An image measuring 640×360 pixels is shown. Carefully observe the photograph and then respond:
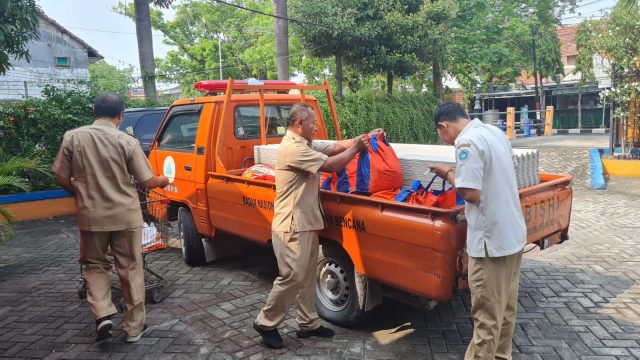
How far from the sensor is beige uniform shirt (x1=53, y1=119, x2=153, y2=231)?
377 centimetres

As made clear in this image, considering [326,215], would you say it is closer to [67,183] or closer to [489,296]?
[489,296]

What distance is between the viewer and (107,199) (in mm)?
3803

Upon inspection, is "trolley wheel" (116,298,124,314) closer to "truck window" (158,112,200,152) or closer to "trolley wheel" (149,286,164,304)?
"trolley wheel" (149,286,164,304)

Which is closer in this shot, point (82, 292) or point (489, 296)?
point (489, 296)

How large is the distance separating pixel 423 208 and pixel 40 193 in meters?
8.51

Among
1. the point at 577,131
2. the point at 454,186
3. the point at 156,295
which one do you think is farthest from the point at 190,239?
the point at 577,131

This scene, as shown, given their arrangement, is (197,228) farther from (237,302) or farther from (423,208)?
(423,208)

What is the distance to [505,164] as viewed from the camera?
295 centimetres

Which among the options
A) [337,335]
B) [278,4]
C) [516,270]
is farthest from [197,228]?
[278,4]

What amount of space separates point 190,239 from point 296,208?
2633mm

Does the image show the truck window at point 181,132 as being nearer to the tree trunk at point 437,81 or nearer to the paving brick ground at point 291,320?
the paving brick ground at point 291,320

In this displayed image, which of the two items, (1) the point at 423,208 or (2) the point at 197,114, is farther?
(2) the point at 197,114

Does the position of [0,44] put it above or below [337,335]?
above

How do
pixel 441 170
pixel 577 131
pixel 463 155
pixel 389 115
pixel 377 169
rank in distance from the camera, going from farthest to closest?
1. pixel 577 131
2. pixel 389 115
3. pixel 377 169
4. pixel 441 170
5. pixel 463 155
